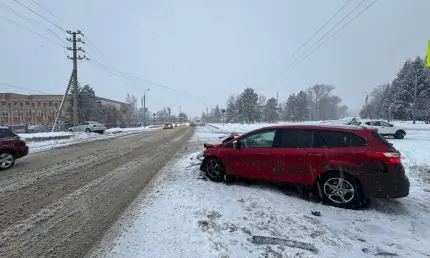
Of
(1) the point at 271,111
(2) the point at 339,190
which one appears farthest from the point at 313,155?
(1) the point at 271,111

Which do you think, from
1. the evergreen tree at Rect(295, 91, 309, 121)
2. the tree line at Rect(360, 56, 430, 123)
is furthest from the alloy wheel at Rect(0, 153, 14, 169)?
the evergreen tree at Rect(295, 91, 309, 121)

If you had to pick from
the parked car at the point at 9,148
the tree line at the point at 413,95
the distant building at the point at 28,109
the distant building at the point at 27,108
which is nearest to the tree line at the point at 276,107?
the tree line at the point at 413,95

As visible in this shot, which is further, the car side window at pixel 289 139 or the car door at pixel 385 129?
the car door at pixel 385 129

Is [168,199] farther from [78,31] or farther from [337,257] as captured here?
[78,31]

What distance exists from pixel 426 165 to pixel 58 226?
10.4m

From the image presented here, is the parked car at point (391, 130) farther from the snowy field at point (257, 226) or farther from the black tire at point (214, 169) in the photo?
the black tire at point (214, 169)

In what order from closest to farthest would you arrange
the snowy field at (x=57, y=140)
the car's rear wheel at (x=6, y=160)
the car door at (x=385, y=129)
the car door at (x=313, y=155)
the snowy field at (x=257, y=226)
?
the snowy field at (x=257, y=226) → the car door at (x=313, y=155) → the car's rear wheel at (x=6, y=160) → the snowy field at (x=57, y=140) → the car door at (x=385, y=129)

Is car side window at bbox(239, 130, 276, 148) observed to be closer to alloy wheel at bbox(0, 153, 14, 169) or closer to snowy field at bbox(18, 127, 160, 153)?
alloy wheel at bbox(0, 153, 14, 169)

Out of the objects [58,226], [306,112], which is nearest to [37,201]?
[58,226]

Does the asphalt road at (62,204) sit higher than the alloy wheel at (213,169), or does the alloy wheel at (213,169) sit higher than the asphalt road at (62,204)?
the alloy wheel at (213,169)

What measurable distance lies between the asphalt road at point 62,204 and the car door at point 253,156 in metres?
2.38

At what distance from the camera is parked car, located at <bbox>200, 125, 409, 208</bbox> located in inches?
176

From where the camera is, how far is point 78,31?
28.6m

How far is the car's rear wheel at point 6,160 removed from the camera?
861 centimetres
